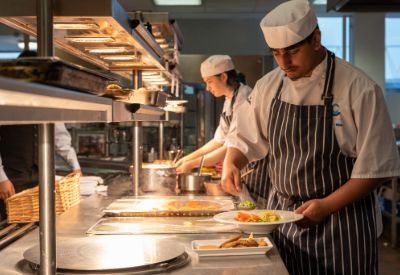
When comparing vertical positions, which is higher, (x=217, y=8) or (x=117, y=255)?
(x=217, y=8)

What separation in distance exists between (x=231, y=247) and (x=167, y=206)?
86 centimetres

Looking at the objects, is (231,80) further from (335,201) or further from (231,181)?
(335,201)

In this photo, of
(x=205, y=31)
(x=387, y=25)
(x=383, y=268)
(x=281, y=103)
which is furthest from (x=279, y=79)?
(x=387, y=25)

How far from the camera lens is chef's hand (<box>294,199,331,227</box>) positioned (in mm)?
2062

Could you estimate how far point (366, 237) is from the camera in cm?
214

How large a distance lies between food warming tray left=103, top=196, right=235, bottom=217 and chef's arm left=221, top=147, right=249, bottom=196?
0.37ft

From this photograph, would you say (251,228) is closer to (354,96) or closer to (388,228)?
(354,96)

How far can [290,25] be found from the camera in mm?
2150

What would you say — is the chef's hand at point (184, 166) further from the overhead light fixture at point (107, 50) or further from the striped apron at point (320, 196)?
the striped apron at point (320, 196)

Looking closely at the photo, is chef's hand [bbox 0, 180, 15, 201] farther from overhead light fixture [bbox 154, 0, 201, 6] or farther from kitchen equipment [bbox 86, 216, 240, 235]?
overhead light fixture [bbox 154, 0, 201, 6]

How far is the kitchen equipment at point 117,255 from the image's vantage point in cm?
148

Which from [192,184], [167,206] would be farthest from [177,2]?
[167,206]

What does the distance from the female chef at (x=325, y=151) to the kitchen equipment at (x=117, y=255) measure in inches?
25.6

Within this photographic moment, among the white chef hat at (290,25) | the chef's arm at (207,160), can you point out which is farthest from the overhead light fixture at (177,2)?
the white chef hat at (290,25)
